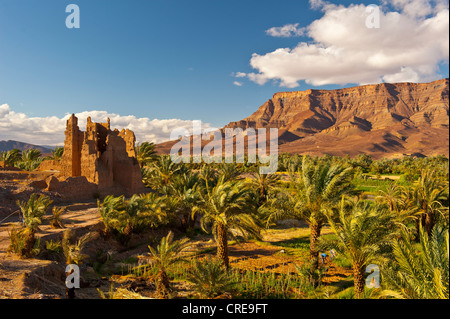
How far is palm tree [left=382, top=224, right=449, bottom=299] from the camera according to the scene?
17.6 ft

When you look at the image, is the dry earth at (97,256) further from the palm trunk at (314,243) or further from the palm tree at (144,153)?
the palm tree at (144,153)

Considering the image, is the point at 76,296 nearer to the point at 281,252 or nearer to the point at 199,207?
the point at 199,207

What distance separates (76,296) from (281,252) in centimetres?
1116

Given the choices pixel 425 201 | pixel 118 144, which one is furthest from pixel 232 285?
pixel 118 144

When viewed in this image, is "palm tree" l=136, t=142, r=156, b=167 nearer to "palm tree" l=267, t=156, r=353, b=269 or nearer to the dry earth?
the dry earth

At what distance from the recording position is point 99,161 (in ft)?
78.9

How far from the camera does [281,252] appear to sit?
1625 centimetres

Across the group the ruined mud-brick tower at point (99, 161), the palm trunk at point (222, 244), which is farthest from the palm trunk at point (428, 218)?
the ruined mud-brick tower at point (99, 161)

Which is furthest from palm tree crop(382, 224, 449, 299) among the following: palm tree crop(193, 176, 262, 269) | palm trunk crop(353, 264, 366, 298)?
palm tree crop(193, 176, 262, 269)

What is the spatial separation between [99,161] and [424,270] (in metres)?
24.3

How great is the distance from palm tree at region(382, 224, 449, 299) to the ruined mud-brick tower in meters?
22.2

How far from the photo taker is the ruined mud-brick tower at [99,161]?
22828 millimetres

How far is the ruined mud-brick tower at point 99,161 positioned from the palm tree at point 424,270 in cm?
2219

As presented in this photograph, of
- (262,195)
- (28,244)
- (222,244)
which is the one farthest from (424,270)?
(262,195)
